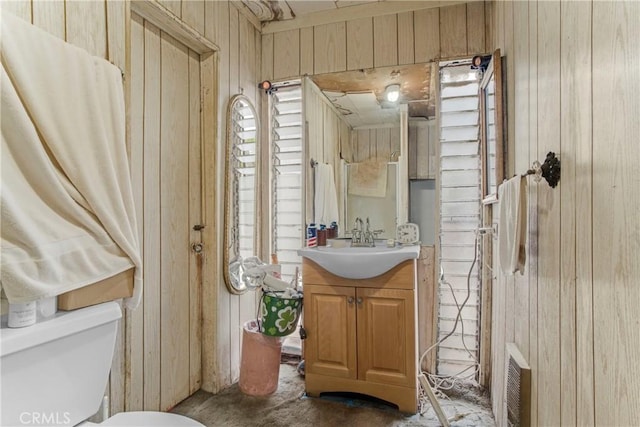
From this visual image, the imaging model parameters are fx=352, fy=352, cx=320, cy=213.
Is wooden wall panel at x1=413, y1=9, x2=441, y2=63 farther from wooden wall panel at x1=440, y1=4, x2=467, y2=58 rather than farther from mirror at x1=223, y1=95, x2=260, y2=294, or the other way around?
mirror at x1=223, y1=95, x2=260, y2=294

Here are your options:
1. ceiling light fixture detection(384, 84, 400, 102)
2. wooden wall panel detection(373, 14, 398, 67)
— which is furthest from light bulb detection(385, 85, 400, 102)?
wooden wall panel detection(373, 14, 398, 67)

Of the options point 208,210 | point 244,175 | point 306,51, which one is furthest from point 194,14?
point 208,210

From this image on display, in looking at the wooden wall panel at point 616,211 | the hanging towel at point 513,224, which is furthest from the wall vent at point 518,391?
the wooden wall panel at point 616,211

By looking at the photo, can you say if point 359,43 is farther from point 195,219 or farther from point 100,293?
point 100,293

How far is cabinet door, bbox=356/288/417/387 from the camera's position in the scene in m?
1.88

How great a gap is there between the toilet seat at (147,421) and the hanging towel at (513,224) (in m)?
1.17

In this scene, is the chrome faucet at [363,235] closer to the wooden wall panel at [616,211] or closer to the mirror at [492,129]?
the mirror at [492,129]

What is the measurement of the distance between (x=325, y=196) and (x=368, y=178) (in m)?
0.33

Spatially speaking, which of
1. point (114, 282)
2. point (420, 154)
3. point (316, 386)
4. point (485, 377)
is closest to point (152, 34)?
point (114, 282)

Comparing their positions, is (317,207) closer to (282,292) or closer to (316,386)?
(282,292)

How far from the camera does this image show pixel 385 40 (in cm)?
235

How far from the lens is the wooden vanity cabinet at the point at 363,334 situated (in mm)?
1889

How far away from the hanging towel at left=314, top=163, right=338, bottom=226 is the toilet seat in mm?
1555

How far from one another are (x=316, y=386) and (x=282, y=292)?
58 centimetres
